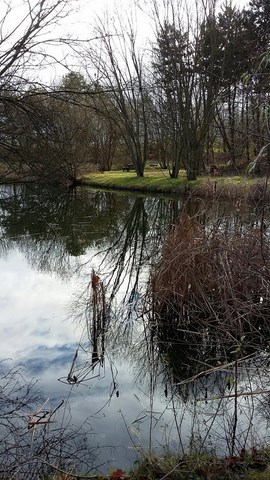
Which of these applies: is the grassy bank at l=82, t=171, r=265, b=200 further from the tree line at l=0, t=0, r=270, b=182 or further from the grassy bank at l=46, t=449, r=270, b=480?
the grassy bank at l=46, t=449, r=270, b=480

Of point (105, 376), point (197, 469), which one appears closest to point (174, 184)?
point (105, 376)

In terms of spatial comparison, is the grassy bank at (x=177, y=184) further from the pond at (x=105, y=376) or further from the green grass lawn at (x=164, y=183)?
the pond at (x=105, y=376)

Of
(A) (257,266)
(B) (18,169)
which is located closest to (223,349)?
(A) (257,266)

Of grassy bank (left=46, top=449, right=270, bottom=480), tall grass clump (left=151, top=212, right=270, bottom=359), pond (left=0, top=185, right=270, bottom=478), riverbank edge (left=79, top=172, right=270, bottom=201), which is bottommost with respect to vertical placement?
pond (left=0, top=185, right=270, bottom=478)

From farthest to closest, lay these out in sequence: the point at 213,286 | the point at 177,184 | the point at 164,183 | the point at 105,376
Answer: the point at 164,183 < the point at 177,184 < the point at 213,286 < the point at 105,376

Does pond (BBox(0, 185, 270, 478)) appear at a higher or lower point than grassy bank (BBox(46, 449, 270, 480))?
lower

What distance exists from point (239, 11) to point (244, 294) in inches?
834

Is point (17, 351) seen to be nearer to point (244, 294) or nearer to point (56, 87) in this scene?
point (244, 294)

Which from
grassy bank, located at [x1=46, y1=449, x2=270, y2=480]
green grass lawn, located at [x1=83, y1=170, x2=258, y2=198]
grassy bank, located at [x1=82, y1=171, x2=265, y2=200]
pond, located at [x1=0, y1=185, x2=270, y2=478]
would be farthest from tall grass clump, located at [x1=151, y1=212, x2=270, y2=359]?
green grass lawn, located at [x1=83, y1=170, x2=258, y2=198]

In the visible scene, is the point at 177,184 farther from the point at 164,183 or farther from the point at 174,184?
the point at 164,183

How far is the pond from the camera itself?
4.00 meters

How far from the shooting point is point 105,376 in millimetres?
5449

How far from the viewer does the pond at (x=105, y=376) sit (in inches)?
158

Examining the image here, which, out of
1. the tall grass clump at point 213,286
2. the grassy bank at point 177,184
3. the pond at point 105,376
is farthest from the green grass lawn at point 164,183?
the tall grass clump at point 213,286
